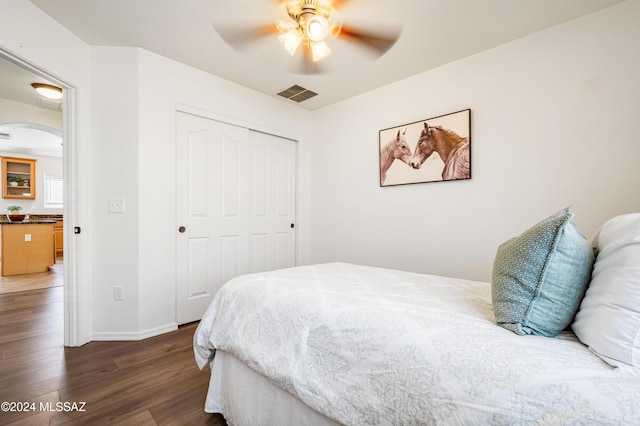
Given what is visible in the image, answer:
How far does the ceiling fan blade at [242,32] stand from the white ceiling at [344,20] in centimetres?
4

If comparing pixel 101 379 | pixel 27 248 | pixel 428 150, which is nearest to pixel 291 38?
pixel 428 150

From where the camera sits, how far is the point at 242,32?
5.73 feet

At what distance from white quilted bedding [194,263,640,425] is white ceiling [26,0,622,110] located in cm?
148

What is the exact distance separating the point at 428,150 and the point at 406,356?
2.30 metres

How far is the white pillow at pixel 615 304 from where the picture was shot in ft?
2.43

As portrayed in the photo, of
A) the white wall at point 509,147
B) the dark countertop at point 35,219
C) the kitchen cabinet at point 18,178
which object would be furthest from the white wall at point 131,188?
the kitchen cabinet at point 18,178

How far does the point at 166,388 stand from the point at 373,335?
1525mm

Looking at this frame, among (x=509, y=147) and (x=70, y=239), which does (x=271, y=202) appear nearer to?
(x=70, y=239)

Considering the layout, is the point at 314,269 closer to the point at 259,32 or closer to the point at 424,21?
the point at 259,32

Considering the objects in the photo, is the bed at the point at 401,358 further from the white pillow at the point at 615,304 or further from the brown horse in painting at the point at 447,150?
the brown horse in painting at the point at 447,150

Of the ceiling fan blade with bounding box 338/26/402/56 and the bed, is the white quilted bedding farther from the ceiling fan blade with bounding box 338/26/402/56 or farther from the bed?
the ceiling fan blade with bounding box 338/26/402/56

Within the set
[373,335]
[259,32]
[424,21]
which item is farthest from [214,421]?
[424,21]

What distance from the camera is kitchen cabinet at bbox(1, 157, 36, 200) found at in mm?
6734

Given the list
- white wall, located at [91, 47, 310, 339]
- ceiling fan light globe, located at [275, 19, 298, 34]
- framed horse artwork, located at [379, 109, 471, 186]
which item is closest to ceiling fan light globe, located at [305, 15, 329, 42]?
ceiling fan light globe, located at [275, 19, 298, 34]
